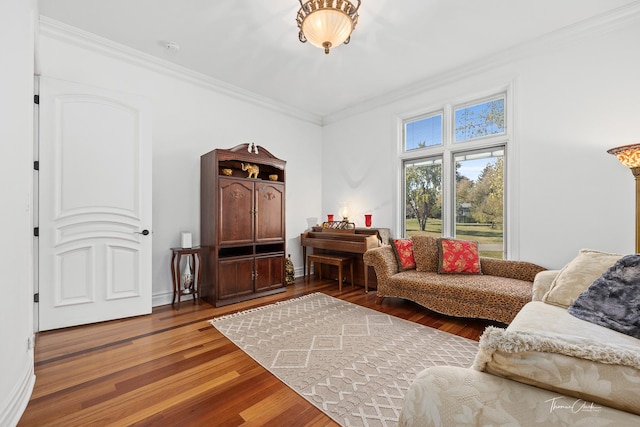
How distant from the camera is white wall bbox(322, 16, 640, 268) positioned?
2721 mm

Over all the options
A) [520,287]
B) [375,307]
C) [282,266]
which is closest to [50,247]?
[282,266]

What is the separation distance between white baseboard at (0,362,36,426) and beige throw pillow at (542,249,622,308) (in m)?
3.35

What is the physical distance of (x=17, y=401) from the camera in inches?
60.9

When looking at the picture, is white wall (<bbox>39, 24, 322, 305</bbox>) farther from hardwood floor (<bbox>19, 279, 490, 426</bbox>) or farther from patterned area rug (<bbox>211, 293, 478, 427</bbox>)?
patterned area rug (<bbox>211, 293, 478, 427</bbox>)

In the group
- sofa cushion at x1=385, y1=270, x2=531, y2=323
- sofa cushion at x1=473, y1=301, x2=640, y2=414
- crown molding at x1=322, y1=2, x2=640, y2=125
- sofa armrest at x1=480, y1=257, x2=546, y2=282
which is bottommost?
sofa cushion at x1=385, y1=270, x2=531, y2=323

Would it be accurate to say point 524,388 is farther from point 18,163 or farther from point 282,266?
point 282,266

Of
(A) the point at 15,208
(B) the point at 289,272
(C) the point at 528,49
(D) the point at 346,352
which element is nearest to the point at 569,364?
(D) the point at 346,352

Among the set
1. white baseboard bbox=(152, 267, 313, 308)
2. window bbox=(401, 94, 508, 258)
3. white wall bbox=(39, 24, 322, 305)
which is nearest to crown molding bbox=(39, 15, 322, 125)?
white wall bbox=(39, 24, 322, 305)

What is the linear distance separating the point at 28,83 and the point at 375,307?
11.7ft

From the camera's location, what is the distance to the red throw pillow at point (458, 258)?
331 centimetres

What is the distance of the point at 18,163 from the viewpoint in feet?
5.32

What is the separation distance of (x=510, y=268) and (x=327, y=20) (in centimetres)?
314

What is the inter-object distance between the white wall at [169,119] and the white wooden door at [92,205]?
0.42 metres

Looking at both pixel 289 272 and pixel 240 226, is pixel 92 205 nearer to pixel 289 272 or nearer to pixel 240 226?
pixel 240 226
